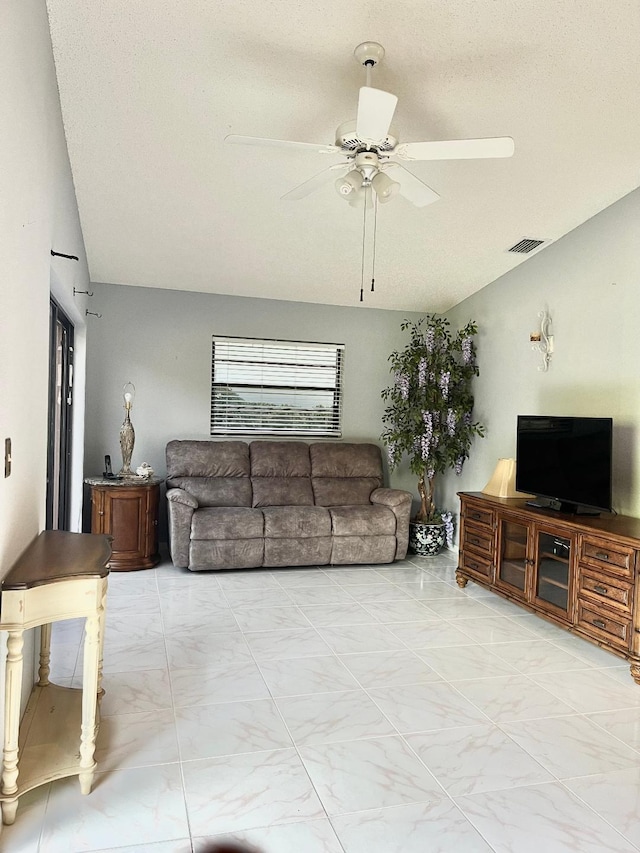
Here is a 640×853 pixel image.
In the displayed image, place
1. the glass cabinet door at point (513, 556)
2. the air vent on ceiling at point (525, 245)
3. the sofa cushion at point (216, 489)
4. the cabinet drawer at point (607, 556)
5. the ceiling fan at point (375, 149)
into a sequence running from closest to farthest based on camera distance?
1. the ceiling fan at point (375, 149)
2. the cabinet drawer at point (607, 556)
3. the glass cabinet door at point (513, 556)
4. the air vent on ceiling at point (525, 245)
5. the sofa cushion at point (216, 489)

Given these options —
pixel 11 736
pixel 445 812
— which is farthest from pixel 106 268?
pixel 445 812

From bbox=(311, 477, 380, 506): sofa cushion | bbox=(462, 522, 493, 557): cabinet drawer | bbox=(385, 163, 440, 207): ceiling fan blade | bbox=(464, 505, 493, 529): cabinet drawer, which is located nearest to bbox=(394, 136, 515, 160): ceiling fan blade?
bbox=(385, 163, 440, 207): ceiling fan blade

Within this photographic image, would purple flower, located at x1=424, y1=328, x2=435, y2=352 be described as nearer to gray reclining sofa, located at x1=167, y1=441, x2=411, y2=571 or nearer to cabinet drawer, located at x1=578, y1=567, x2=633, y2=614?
gray reclining sofa, located at x1=167, y1=441, x2=411, y2=571

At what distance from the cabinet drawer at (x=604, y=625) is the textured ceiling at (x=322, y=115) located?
2542mm

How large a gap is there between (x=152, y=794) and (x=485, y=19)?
3179 millimetres

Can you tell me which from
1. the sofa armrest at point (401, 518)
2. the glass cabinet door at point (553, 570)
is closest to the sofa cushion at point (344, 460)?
the sofa armrest at point (401, 518)

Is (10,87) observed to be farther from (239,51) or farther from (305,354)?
(305,354)

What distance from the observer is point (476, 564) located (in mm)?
4707

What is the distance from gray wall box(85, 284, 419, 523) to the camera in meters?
5.70

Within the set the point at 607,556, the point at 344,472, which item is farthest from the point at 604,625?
the point at 344,472

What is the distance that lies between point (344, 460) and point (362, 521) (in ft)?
2.64

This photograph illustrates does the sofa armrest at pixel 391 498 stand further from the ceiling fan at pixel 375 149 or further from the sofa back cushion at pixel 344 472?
the ceiling fan at pixel 375 149

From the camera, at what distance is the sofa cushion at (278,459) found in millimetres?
5844

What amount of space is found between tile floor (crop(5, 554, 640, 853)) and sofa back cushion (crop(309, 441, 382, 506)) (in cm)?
170
